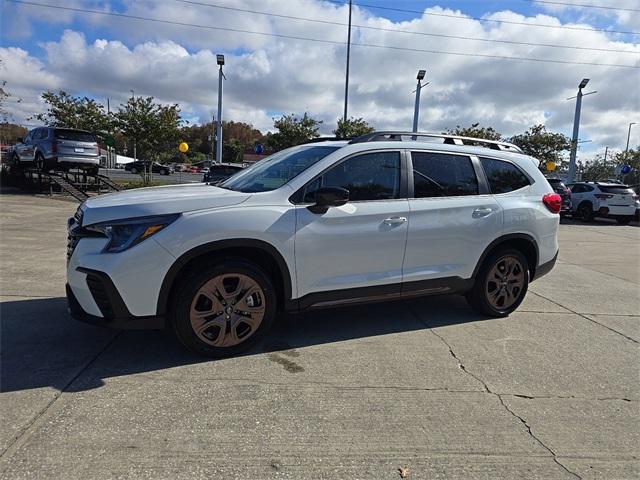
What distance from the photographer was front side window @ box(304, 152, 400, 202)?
13.6ft

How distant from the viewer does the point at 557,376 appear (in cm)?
387

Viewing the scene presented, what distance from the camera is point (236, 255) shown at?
12.6ft

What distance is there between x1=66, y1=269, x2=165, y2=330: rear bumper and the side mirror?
1.51 meters

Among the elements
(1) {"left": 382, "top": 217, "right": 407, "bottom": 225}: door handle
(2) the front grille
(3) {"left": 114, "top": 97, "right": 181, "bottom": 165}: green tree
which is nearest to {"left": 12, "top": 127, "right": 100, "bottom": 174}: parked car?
(3) {"left": 114, "top": 97, "right": 181, "bottom": 165}: green tree

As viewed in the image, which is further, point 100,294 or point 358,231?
point 358,231

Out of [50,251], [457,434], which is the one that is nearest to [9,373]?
[457,434]

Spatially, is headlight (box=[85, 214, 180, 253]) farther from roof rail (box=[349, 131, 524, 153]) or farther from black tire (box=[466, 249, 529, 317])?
black tire (box=[466, 249, 529, 317])

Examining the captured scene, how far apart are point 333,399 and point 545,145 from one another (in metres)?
33.0

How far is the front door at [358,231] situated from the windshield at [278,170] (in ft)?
0.84

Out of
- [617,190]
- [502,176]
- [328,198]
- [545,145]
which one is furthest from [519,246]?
[545,145]

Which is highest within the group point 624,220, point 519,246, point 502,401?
point 519,246

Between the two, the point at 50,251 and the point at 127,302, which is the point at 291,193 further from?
→ the point at 50,251

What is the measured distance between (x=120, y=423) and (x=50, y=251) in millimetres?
5908

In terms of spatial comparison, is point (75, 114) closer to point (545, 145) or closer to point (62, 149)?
point (62, 149)
